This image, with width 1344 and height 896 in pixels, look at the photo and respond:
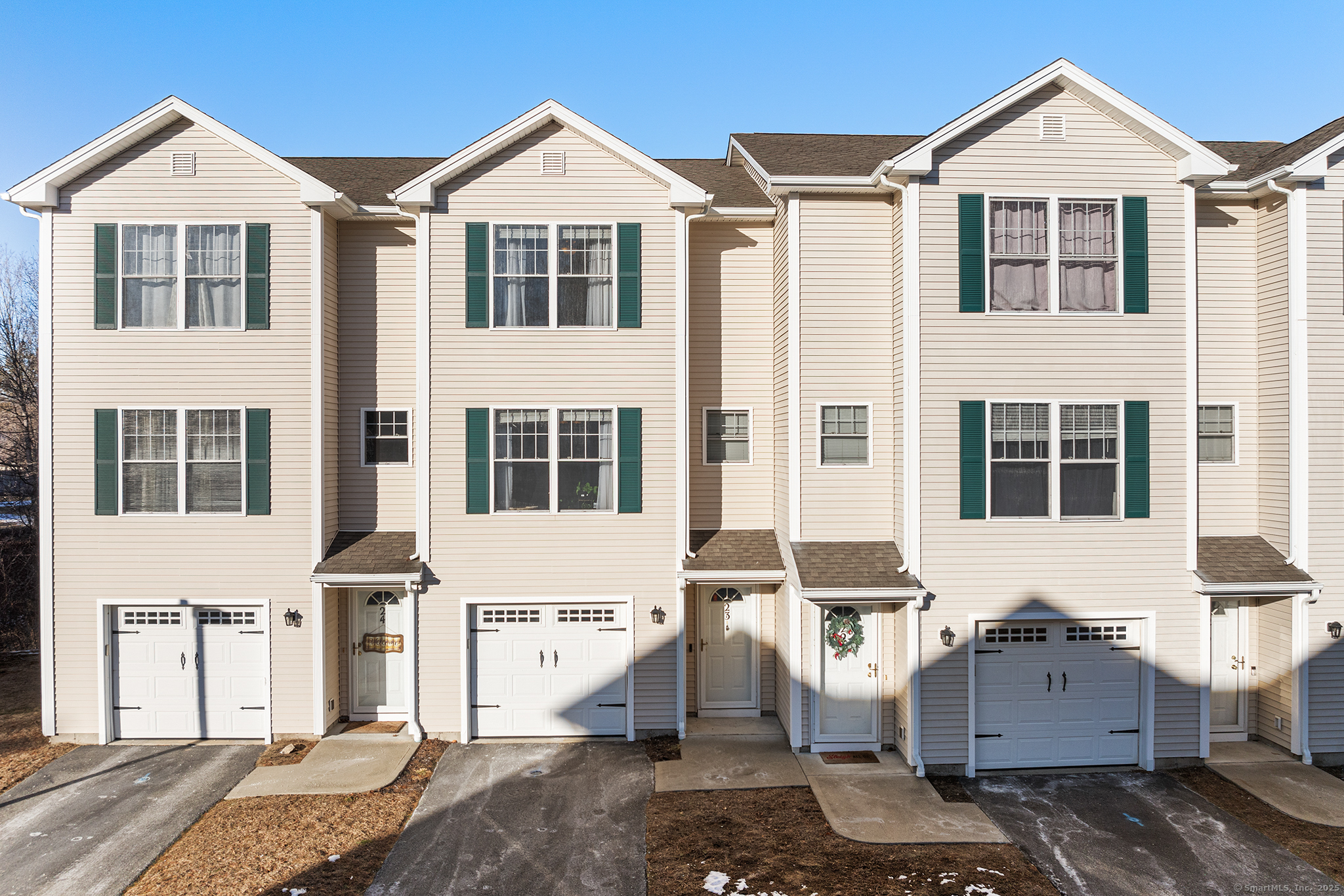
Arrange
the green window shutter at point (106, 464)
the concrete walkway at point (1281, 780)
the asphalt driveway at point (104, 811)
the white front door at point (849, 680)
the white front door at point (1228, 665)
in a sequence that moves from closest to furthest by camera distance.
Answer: the asphalt driveway at point (104, 811)
the concrete walkway at point (1281, 780)
the white front door at point (849, 680)
the green window shutter at point (106, 464)
the white front door at point (1228, 665)

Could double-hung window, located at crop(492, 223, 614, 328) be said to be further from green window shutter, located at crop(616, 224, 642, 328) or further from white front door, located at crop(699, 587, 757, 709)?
white front door, located at crop(699, 587, 757, 709)

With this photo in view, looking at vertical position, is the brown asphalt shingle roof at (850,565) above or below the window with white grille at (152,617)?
above

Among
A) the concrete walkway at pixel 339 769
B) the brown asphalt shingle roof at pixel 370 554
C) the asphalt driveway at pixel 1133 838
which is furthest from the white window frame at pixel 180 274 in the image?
the asphalt driveway at pixel 1133 838

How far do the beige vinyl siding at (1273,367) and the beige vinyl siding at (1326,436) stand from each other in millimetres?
295

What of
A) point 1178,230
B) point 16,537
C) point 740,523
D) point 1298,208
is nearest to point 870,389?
point 740,523

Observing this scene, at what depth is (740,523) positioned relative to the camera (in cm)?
1083

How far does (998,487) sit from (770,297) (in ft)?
14.6

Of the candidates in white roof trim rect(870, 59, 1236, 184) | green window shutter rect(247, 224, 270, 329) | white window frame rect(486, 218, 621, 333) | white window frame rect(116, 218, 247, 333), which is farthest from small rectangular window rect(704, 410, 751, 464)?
white window frame rect(116, 218, 247, 333)

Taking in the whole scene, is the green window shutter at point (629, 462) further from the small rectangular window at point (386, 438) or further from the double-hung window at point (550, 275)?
the small rectangular window at point (386, 438)

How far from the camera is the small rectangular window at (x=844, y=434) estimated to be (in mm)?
9898

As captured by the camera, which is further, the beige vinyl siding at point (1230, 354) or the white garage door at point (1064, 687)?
the beige vinyl siding at point (1230, 354)

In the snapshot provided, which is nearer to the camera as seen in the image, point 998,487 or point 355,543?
point 998,487

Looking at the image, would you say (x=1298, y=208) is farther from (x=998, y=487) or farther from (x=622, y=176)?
(x=622, y=176)

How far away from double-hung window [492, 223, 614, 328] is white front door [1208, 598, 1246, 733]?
10141 mm
